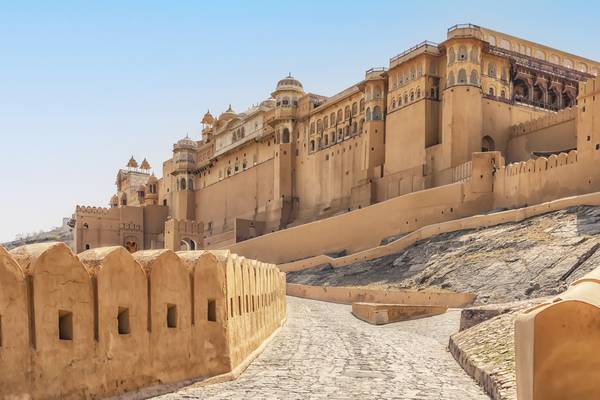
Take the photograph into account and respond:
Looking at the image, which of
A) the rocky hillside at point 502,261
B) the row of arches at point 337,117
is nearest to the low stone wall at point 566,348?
the rocky hillside at point 502,261

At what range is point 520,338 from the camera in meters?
5.16

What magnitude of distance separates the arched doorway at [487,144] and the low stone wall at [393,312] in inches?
590

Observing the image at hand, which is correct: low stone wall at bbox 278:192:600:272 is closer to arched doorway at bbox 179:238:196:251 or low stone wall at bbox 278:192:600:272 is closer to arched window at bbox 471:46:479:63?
arched doorway at bbox 179:238:196:251

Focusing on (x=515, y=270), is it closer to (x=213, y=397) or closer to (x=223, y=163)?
(x=213, y=397)

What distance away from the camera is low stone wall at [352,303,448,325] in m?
18.2

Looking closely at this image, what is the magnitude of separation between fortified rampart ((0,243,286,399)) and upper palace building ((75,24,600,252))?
22.9 metres

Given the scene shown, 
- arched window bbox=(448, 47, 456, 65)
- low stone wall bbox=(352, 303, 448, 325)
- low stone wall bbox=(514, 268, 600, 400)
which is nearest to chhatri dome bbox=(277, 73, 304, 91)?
arched window bbox=(448, 47, 456, 65)

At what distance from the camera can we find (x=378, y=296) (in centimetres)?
2370

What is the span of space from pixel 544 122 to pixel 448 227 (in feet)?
25.1

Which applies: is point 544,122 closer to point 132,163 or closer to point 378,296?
point 378,296

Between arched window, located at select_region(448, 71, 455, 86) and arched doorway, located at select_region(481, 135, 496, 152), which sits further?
arched doorway, located at select_region(481, 135, 496, 152)

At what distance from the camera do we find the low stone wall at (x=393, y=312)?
59.8 ft

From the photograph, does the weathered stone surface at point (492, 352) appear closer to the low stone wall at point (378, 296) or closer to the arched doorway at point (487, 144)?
the low stone wall at point (378, 296)

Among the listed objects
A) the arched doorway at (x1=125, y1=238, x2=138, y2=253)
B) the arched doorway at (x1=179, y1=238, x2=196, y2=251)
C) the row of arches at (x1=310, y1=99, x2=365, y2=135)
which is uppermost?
the row of arches at (x1=310, y1=99, x2=365, y2=135)
